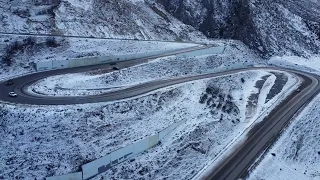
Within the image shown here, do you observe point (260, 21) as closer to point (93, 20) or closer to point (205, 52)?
point (205, 52)

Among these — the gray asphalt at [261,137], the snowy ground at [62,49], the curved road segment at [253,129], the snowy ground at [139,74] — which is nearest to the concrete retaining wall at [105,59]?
the snowy ground at [62,49]

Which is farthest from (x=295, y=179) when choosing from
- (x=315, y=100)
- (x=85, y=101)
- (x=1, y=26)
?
(x=1, y=26)

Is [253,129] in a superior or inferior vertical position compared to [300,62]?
inferior

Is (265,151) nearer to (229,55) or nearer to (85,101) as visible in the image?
(85,101)

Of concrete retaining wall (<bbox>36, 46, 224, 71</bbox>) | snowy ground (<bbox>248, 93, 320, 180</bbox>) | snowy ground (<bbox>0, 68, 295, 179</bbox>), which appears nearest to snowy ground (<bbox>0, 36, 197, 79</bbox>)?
concrete retaining wall (<bbox>36, 46, 224, 71</bbox>)

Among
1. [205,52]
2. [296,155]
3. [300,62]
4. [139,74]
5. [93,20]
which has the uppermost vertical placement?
[93,20]

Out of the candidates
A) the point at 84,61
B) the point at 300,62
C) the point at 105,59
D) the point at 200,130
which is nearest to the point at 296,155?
the point at 200,130
